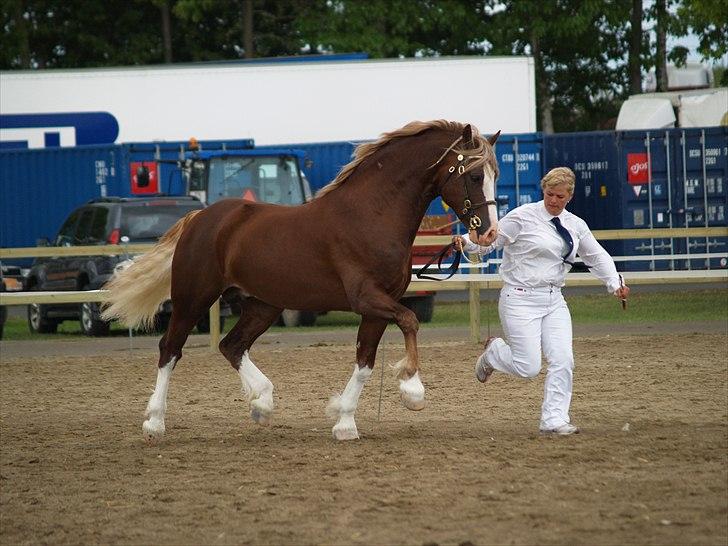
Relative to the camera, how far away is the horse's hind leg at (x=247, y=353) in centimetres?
930

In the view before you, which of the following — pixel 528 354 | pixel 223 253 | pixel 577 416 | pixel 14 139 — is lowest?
pixel 577 416

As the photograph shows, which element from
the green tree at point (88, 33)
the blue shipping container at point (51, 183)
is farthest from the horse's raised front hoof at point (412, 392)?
the green tree at point (88, 33)

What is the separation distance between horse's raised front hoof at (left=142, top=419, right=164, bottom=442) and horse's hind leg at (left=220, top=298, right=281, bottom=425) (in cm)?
66

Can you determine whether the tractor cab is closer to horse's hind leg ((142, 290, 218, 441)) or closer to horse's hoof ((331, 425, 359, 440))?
horse's hind leg ((142, 290, 218, 441))

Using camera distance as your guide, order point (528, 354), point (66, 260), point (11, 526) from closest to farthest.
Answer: point (11, 526)
point (528, 354)
point (66, 260)

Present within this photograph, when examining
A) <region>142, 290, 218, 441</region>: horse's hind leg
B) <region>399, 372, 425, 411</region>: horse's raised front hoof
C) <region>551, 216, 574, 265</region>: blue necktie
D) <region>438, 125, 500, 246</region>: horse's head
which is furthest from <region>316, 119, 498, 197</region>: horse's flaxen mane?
<region>399, 372, 425, 411</region>: horse's raised front hoof

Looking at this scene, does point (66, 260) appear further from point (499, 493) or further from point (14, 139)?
point (499, 493)

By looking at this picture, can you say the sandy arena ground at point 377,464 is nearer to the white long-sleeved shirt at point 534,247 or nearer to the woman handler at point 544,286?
the woman handler at point 544,286

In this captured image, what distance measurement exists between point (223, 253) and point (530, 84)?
1730 centimetres

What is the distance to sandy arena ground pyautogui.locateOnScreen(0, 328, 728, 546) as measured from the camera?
6008 mm

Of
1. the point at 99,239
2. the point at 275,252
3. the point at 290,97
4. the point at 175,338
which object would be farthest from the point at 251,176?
the point at 275,252

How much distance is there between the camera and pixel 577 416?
9609 millimetres

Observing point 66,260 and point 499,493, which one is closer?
point 499,493

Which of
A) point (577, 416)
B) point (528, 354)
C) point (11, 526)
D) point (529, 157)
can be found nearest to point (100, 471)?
point (11, 526)
